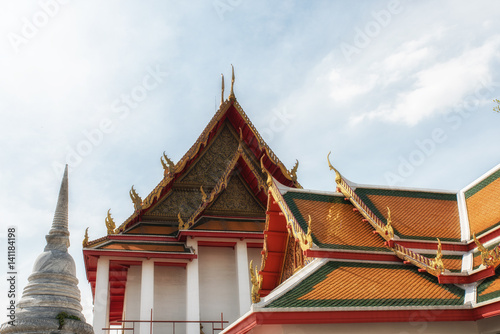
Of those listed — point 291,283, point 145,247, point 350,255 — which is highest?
point 145,247

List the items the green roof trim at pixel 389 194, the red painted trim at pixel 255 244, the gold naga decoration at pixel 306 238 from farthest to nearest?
1. the red painted trim at pixel 255 244
2. the green roof trim at pixel 389 194
3. the gold naga decoration at pixel 306 238

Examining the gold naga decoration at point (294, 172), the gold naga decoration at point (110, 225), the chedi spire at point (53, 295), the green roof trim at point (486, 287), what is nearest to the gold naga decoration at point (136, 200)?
the gold naga decoration at point (110, 225)

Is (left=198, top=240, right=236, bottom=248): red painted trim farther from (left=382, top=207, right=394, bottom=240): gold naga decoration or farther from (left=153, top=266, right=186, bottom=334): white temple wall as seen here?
(left=382, top=207, right=394, bottom=240): gold naga decoration

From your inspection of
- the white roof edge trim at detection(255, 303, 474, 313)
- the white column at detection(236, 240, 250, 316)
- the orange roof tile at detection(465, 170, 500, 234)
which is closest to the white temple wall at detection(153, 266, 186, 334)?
the white column at detection(236, 240, 250, 316)

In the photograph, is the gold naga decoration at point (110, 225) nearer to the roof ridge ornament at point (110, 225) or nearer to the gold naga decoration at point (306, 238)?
the roof ridge ornament at point (110, 225)

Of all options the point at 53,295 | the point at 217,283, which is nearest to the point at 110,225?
the point at 217,283

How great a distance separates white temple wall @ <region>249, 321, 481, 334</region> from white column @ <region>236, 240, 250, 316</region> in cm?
480

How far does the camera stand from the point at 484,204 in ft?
28.5

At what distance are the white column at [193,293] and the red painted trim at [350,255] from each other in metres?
4.86

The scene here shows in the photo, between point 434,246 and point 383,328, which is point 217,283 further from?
point 383,328

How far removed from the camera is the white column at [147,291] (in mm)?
11109

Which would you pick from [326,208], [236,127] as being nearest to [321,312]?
[326,208]

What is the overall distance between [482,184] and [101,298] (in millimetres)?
7883

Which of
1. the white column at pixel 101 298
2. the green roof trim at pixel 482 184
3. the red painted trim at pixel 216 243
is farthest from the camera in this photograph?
the red painted trim at pixel 216 243
